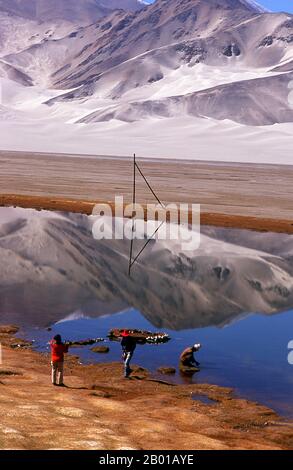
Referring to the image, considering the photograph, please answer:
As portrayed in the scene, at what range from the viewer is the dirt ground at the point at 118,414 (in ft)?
36.3

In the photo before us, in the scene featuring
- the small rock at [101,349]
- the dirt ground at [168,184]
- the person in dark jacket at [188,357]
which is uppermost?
the dirt ground at [168,184]

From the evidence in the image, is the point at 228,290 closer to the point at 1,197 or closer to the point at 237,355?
the point at 237,355

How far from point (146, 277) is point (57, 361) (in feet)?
39.5

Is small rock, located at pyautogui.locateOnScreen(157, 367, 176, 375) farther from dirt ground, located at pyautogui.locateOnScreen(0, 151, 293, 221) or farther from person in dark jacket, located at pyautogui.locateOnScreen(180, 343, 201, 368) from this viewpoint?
dirt ground, located at pyautogui.locateOnScreen(0, 151, 293, 221)

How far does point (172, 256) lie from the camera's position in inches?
1192

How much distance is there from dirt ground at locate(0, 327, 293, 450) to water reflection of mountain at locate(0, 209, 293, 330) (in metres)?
5.16

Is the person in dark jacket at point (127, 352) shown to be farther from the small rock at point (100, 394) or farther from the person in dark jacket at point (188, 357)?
the person in dark jacket at point (188, 357)

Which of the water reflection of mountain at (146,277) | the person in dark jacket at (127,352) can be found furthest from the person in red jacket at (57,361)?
the water reflection of mountain at (146,277)

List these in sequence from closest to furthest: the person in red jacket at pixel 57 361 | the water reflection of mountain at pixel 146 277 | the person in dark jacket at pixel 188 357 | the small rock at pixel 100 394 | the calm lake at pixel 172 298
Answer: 1. the small rock at pixel 100 394
2. the person in red jacket at pixel 57 361
3. the person in dark jacket at pixel 188 357
4. the calm lake at pixel 172 298
5. the water reflection of mountain at pixel 146 277

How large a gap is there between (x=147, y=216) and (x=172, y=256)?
11352 mm

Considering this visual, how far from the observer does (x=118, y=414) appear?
12.8 m

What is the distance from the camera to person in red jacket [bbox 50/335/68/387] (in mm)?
14289

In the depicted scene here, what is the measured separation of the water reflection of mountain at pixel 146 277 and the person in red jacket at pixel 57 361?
5693mm

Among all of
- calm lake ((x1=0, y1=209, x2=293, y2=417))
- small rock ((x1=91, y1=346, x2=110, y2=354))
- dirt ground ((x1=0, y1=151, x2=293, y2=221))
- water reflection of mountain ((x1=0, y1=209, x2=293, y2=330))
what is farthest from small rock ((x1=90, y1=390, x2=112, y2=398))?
dirt ground ((x1=0, y1=151, x2=293, y2=221))
